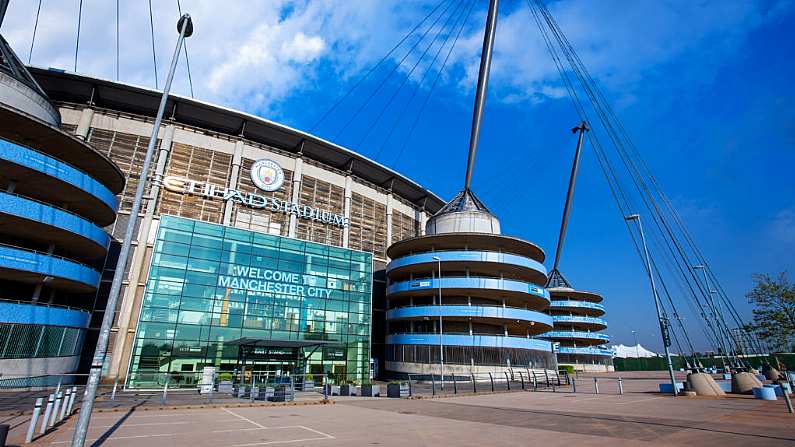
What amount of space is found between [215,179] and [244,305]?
16768mm

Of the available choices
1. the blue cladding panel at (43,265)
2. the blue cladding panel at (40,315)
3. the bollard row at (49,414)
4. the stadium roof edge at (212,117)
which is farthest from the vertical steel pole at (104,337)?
the stadium roof edge at (212,117)

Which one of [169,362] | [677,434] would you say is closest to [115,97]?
[169,362]

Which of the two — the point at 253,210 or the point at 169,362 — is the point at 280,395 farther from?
the point at 253,210

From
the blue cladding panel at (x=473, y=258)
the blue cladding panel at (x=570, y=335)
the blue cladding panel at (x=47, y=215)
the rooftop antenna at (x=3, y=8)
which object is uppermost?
the rooftop antenna at (x=3, y=8)

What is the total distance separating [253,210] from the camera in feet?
148

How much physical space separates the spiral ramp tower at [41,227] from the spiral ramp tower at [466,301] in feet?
101

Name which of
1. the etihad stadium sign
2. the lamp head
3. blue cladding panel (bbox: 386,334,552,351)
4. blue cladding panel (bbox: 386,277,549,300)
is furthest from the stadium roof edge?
the lamp head

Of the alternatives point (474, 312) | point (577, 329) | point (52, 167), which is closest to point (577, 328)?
point (577, 329)

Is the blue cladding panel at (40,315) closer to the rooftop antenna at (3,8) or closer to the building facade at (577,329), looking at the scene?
the rooftop antenna at (3,8)

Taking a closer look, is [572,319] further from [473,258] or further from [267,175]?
[267,175]

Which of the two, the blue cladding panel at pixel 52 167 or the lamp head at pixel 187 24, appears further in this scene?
the blue cladding panel at pixel 52 167

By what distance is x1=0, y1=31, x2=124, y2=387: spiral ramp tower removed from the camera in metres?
25.0

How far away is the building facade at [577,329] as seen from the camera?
76312 mm

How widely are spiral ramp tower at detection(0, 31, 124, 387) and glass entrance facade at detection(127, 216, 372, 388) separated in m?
4.76
